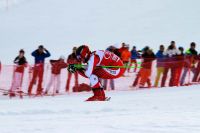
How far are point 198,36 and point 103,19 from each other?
8324mm

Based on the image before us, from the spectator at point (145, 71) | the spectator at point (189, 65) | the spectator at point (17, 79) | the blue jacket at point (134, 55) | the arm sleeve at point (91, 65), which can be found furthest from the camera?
the blue jacket at point (134, 55)

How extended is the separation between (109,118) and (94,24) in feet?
96.4

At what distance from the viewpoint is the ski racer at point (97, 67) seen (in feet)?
35.1

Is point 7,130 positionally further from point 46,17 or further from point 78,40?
point 46,17

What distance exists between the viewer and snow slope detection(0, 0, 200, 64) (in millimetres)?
31469

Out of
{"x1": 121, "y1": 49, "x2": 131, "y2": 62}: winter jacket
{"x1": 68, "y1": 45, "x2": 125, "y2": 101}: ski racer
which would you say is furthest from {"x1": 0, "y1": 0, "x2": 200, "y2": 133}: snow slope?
{"x1": 121, "y1": 49, "x2": 131, "y2": 62}: winter jacket

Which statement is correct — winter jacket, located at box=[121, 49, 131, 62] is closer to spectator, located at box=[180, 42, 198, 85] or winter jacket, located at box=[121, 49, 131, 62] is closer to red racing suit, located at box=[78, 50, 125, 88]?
spectator, located at box=[180, 42, 198, 85]

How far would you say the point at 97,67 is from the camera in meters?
11.0

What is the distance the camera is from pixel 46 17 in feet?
128

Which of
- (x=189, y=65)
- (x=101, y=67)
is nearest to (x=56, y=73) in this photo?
(x=189, y=65)

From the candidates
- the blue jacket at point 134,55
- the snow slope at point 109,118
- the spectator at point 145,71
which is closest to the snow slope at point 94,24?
the blue jacket at point 134,55

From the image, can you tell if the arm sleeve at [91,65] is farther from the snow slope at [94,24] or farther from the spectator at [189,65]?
the snow slope at [94,24]

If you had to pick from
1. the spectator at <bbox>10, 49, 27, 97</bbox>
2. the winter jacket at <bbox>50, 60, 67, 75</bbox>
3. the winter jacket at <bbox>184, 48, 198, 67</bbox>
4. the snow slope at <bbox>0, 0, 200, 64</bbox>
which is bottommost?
the spectator at <bbox>10, 49, 27, 97</bbox>

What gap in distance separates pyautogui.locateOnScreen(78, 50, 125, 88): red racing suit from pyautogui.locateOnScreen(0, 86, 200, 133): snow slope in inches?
39.2
